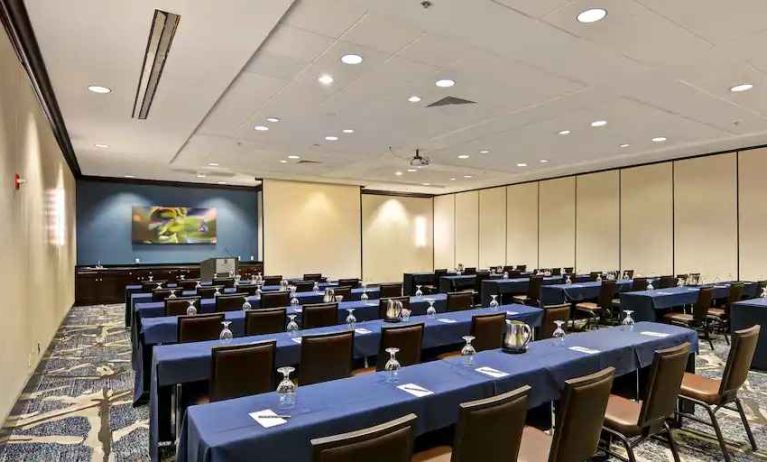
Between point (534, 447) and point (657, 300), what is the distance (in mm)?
5324

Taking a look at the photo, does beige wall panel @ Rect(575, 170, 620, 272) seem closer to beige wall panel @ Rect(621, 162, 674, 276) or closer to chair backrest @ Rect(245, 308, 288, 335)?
beige wall panel @ Rect(621, 162, 674, 276)

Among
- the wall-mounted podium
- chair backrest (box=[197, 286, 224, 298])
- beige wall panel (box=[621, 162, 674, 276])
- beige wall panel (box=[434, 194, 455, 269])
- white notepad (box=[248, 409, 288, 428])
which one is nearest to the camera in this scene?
white notepad (box=[248, 409, 288, 428])

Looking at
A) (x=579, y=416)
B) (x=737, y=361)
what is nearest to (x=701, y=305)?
(x=737, y=361)

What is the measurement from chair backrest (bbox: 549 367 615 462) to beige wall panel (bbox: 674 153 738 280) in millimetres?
8971

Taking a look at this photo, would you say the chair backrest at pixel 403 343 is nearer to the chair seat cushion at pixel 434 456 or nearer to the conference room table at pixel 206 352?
the conference room table at pixel 206 352

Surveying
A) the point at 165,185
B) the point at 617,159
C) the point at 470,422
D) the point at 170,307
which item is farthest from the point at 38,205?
the point at 617,159

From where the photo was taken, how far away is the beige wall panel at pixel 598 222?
11242mm

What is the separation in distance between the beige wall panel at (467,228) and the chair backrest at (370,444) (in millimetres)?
14111

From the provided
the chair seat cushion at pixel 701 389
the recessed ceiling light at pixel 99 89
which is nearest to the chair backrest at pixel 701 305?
the chair seat cushion at pixel 701 389

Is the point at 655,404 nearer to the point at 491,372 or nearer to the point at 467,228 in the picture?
the point at 491,372

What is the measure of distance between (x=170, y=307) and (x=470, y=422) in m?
4.48

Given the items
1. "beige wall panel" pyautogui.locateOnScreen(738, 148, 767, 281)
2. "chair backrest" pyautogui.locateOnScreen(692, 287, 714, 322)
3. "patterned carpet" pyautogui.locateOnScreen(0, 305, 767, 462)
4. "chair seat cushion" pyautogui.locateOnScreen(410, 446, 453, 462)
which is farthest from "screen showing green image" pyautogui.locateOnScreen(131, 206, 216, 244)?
"beige wall panel" pyautogui.locateOnScreen(738, 148, 767, 281)

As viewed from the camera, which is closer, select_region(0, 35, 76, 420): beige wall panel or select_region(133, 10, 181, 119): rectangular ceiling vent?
select_region(133, 10, 181, 119): rectangular ceiling vent

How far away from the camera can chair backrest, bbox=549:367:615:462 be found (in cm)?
210
